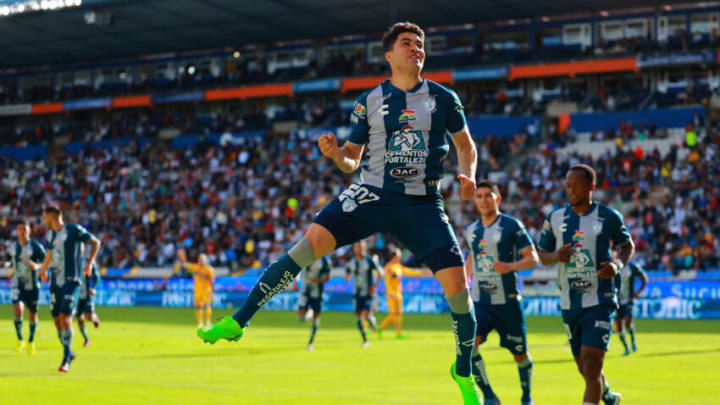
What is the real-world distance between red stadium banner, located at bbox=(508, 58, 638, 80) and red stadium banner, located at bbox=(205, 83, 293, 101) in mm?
12536

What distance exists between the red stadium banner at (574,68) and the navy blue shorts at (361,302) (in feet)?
85.2

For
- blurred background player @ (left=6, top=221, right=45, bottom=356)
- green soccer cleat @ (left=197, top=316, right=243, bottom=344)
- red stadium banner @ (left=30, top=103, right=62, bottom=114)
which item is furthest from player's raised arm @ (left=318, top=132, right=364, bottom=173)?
red stadium banner @ (left=30, top=103, right=62, bottom=114)

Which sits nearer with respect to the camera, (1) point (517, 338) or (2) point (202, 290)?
(1) point (517, 338)

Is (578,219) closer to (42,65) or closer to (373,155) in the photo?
(373,155)

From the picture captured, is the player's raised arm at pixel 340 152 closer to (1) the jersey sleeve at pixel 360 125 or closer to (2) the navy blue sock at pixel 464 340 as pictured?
(1) the jersey sleeve at pixel 360 125

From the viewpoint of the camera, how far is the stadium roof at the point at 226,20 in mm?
45000

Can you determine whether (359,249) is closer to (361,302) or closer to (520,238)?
(361,302)

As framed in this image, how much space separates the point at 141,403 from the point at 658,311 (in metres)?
22.6

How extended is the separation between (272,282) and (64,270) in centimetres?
938

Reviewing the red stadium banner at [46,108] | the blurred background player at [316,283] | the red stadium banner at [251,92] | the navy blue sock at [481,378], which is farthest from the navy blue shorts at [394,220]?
the red stadium banner at [46,108]

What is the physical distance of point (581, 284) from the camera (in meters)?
8.87

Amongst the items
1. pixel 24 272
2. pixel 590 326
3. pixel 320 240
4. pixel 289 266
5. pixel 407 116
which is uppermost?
pixel 407 116

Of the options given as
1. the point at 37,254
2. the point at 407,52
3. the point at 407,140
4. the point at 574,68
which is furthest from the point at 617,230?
the point at 574,68

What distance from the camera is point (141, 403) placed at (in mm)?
10984
